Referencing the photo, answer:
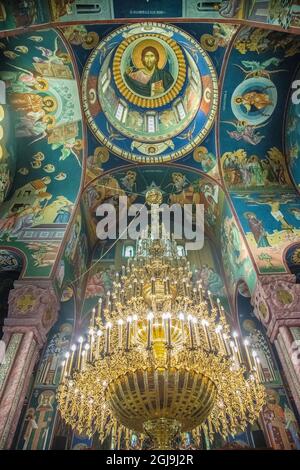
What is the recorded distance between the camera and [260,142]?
10.1 meters

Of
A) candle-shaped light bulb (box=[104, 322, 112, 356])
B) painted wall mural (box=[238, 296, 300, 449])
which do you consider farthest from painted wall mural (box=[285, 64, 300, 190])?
candle-shaped light bulb (box=[104, 322, 112, 356])

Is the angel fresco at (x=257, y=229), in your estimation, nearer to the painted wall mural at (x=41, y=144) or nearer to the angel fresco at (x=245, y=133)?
the angel fresco at (x=245, y=133)

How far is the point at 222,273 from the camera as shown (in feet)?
36.9

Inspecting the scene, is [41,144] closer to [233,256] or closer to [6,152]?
[6,152]

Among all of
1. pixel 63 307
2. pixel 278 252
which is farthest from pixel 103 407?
pixel 278 252

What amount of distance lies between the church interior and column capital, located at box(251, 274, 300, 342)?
38mm

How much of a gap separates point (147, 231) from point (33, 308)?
3666mm

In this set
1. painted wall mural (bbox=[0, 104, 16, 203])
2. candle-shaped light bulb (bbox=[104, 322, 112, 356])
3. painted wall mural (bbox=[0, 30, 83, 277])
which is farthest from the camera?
painted wall mural (bbox=[0, 104, 16, 203])

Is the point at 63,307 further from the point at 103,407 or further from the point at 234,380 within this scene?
the point at 234,380

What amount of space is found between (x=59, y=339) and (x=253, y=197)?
25.0 ft

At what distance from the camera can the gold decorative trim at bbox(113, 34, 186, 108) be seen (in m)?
10.0

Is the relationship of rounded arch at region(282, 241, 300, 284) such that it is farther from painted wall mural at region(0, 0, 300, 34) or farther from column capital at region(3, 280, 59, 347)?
column capital at region(3, 280, 59, 347)

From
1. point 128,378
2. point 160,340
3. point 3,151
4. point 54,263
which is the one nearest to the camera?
point 128,378

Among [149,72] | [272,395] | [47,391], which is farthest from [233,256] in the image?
[149,72]
